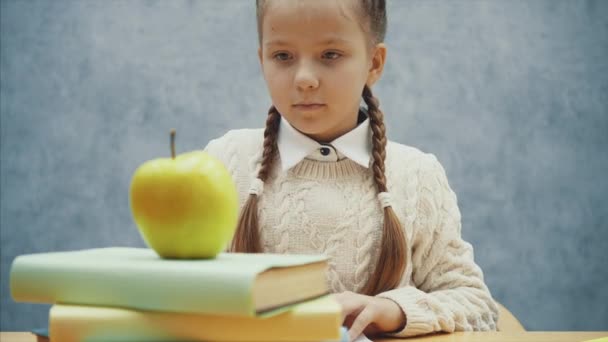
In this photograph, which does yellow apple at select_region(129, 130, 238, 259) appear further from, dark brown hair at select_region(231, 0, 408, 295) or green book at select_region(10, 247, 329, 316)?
dark brown hair at select_region(231, 0, 408, 295)

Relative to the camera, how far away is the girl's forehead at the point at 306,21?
101cm

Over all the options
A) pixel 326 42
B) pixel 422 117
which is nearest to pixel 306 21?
pixel 326 42

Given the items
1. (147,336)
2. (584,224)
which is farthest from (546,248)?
(147,336)

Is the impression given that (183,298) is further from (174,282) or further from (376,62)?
(376,62)

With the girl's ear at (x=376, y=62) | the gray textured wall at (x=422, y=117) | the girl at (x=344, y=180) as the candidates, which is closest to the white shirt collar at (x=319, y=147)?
the girl at (x=344, y=180)

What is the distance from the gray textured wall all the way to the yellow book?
1989 mm

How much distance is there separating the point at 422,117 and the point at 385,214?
1.47m

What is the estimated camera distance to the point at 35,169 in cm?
254

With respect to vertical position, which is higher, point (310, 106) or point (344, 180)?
point (310, 106)

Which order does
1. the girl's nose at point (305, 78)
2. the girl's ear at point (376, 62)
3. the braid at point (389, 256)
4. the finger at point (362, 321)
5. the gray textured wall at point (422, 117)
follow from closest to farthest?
1. the finger at point (362, 321)
2. the girl's nose at point (305, 78)
3. the braid at point (389, 256)
4. the girl's ear at point (376, 62)
5. the gray textured wall at point (422, 117)

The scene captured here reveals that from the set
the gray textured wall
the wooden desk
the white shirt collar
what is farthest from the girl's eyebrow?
the gray textured wall

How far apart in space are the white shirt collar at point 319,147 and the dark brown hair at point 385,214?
0.06 feet

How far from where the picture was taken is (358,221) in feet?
3.76

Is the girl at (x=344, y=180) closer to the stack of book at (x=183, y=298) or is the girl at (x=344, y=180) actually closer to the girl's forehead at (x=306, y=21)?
the girl's forehead at (x=306, y=21)
